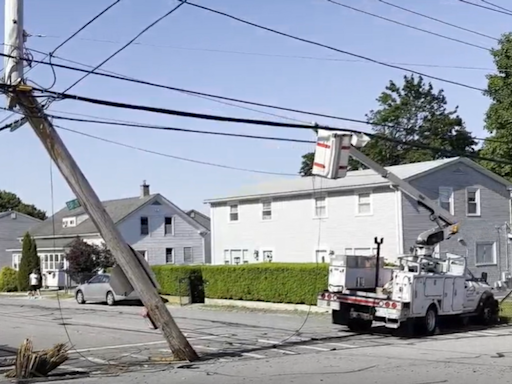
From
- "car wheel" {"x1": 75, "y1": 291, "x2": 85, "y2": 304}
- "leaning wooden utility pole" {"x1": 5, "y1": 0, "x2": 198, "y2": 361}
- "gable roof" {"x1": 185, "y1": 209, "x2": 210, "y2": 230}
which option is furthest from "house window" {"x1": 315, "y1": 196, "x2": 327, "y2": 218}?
"gable roof" {"x1": 185, "y1": 209, "x2": 210, "y2": 230}

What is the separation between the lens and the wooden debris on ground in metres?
13.4

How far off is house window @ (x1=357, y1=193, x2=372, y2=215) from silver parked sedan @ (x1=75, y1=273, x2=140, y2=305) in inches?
425

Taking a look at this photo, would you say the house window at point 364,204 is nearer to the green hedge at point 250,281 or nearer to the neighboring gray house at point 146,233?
the green hedge at point 250,281

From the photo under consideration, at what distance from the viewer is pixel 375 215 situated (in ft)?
117

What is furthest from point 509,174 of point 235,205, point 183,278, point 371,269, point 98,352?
point 98,352

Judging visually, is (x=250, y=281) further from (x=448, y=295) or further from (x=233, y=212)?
(x=233, y=212)

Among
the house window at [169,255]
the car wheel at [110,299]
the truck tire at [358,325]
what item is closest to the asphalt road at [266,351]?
the truck tire at [358,325]

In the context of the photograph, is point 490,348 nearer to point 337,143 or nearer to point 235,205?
point 337,143

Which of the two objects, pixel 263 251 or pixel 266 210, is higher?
pixel 266 210

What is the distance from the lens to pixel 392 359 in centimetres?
1494

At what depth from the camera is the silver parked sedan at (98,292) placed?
33.8m

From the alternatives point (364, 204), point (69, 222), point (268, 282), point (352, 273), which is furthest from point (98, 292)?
point (69, 222)

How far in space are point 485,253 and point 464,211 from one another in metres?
2.38

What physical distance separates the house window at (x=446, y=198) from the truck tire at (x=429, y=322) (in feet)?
57.7
